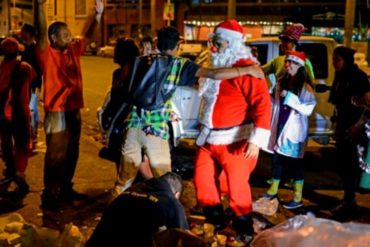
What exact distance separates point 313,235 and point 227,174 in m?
1.75

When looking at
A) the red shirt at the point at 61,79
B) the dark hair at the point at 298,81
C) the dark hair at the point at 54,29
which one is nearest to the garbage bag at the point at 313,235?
the dark hair at the point at 298,81

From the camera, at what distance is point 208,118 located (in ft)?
17.9

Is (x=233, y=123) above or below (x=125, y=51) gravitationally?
below

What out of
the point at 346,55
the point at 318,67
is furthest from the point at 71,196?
the point at 318,67

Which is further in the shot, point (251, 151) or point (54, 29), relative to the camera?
point (54, 29)

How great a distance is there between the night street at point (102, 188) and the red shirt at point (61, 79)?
108cm

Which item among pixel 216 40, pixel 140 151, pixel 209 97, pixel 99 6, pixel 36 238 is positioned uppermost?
pixel 99 6

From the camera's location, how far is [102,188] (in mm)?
7297

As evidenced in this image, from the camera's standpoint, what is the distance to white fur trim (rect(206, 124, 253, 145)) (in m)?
5.38

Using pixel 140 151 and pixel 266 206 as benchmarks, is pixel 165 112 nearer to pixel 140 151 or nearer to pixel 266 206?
pixel 140 151

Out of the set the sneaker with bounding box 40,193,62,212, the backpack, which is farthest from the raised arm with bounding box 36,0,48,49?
the sneaker with bounding box 40,193,62,212

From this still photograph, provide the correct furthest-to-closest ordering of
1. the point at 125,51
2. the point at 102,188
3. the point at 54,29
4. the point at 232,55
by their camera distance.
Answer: the point at 102,188 → the point at 54,29 → the point at 125,51 → the point at 232,55

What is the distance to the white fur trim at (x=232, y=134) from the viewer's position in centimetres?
538

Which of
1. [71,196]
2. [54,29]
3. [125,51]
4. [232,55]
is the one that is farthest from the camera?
[71,196]
